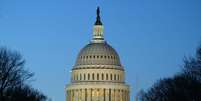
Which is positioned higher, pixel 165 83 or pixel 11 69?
pixel 165 83

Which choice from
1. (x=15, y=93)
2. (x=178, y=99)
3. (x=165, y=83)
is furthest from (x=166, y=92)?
(x=15, y=93)

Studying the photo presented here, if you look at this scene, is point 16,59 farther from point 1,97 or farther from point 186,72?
point 186,72

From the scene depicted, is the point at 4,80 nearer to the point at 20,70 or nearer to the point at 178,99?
the point at 20,70

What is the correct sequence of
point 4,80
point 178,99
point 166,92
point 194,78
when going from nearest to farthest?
point 4,80 < point 194,78 < point 178,99 < point 166,92

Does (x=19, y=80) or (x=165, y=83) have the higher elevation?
(x=165, y=83)

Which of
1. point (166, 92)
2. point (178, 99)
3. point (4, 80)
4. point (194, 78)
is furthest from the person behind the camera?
point (166, 92)

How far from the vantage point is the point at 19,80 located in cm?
13325

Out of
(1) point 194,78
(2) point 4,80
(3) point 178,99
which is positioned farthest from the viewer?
(3) point 178,99

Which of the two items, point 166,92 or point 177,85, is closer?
point 177,85

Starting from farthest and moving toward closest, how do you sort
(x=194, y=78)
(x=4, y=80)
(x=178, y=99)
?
(x=178, y=99) < (x=194, y=78) < (x=4, y=80)

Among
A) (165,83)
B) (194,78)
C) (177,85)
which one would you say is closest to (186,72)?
(194,78)

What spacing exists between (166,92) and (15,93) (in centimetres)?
3578

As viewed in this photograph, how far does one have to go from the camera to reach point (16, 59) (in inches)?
5207

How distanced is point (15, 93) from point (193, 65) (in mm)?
27765
